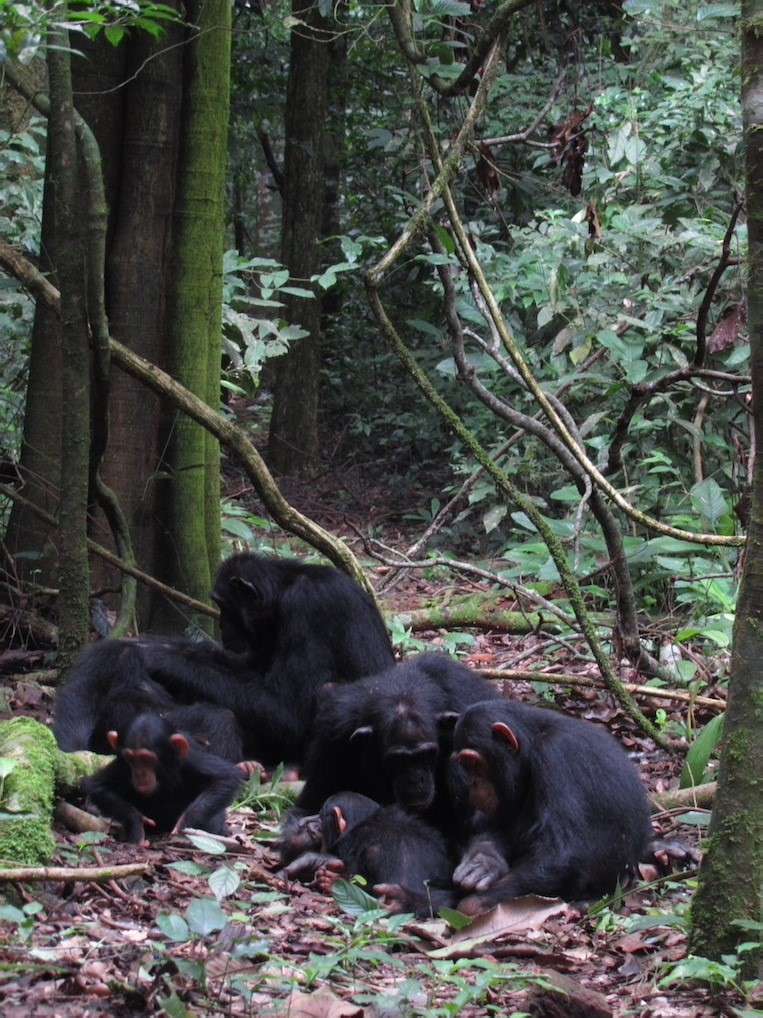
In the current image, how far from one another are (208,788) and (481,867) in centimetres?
115

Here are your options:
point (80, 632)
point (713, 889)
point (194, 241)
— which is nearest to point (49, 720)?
point (80, 632)

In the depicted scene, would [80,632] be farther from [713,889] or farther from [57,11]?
[713,889]

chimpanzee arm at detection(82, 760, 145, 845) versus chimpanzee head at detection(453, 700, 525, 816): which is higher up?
chimpanzee head at detection(453, 700, 525, 816)

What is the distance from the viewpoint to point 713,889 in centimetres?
348

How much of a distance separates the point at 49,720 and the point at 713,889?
3575mm

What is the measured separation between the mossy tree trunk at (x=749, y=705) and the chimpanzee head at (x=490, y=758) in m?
1.31

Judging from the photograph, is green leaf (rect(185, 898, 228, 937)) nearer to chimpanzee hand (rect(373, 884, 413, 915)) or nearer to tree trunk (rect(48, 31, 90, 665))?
chimpanzee hand (rect(373, 884, 413, 915))

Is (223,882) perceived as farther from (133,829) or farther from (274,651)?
(274,651)

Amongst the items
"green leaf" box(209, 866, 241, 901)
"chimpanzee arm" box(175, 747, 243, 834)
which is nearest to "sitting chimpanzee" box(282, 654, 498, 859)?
"chimpanzee arm" box(175, 747, 243, 834)

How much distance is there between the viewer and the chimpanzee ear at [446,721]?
518 centimetres

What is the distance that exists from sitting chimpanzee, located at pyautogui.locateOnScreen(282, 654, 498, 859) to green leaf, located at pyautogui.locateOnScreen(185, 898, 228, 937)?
170cm

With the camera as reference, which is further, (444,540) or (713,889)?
(444,540)

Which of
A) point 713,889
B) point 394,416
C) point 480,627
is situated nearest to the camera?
point 713,889

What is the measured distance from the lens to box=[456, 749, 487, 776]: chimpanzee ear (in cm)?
A: 470
